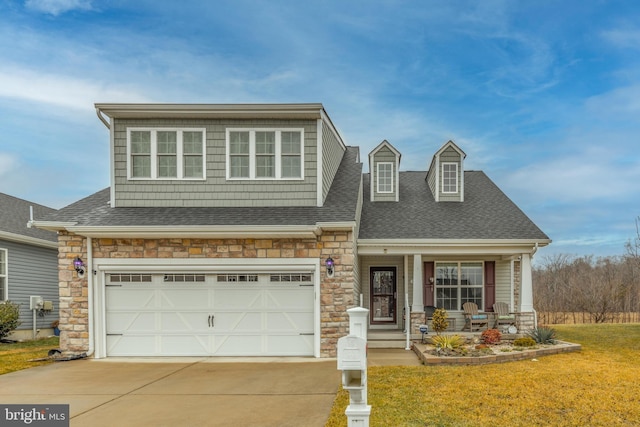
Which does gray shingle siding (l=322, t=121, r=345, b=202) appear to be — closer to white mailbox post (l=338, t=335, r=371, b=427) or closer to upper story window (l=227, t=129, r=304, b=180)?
upper story window (l=227, t=129, r=304, b=180)

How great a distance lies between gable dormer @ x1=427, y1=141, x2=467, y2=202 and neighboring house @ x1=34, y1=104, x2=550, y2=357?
2.34m

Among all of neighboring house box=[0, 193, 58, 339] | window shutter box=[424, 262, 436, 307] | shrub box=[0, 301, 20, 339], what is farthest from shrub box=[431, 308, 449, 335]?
neighboring house box=[0, 193, 58, 339]

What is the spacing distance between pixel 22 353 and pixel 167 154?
259 inches

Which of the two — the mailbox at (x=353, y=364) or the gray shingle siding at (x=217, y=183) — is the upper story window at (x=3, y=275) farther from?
the mailbox at (x=353, y=364)

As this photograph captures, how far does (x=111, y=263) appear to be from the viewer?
34.9ft

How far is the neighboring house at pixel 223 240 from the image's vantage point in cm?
1051

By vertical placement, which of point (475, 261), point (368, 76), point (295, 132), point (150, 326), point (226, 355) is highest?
point (368, 76)

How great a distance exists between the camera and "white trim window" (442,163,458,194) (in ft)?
50.1

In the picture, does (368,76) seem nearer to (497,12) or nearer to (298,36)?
(298,36)

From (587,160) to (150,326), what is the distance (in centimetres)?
1610

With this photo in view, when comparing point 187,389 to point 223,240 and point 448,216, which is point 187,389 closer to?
point 223,240

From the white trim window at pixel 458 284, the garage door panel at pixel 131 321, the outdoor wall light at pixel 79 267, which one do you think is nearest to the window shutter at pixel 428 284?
the white trim window at pixel 458 284

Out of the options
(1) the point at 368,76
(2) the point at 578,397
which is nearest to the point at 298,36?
(1) the point at 368,76

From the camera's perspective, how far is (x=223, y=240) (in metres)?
10.6
